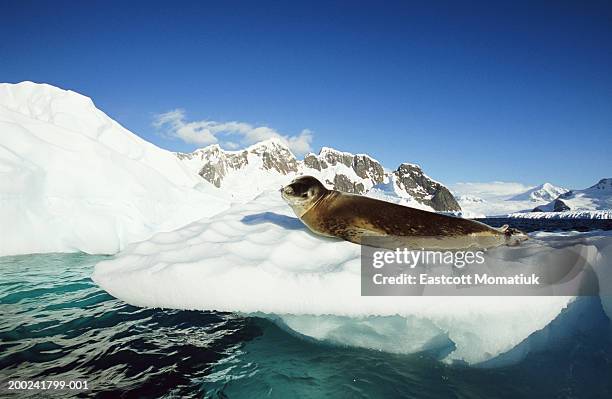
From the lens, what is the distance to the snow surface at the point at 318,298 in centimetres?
265

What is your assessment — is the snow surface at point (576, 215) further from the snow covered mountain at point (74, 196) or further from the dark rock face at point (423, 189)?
the snow covered mountain at point (74, 196)

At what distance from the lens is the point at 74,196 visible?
979 centimetres

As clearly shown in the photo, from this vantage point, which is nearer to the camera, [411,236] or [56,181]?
[411,236]

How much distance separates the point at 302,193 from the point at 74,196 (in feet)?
28.3

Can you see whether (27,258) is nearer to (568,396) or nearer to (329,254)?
(329,254)

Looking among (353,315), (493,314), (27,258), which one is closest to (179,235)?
(353,315)

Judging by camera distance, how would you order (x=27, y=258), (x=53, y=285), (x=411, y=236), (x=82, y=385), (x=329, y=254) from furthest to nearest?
1. (x=27, y=258)
2. (x=53, y=285)
3. (x=411, y=236)
4. (x=329, y=254)
5. (x=82, y=385)

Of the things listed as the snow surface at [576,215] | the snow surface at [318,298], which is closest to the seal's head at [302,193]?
the snow surface at [318,298]

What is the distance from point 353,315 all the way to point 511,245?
230cm

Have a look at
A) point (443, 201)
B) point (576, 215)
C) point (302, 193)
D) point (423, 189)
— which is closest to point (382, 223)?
point (302, 193)

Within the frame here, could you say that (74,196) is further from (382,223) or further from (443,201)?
(443,201)

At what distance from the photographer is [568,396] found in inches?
93.1

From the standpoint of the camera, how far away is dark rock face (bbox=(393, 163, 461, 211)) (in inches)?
6400

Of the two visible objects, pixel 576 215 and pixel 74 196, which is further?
pixel 576 215
